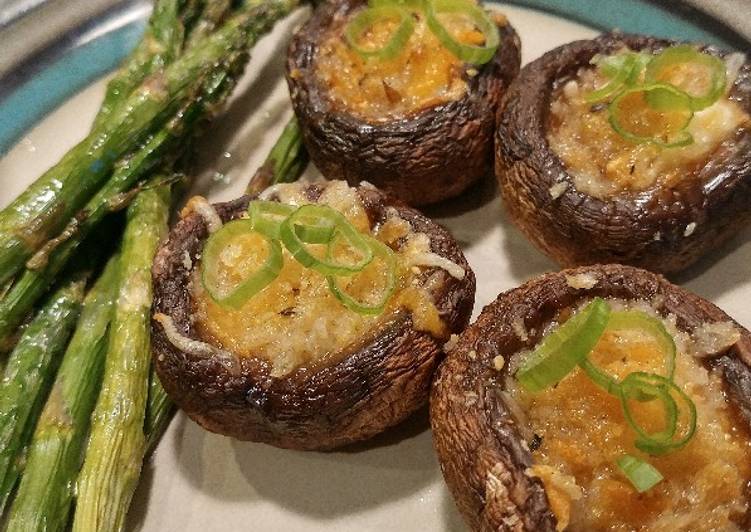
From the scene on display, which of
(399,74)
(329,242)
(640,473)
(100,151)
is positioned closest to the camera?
(640,473)

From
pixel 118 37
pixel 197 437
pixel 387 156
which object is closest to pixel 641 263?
pixel 387 156

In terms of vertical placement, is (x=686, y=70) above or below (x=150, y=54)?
below

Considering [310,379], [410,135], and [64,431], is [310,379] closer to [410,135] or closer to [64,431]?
[64,431]

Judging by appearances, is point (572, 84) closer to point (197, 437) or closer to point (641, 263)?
point (641, 263)

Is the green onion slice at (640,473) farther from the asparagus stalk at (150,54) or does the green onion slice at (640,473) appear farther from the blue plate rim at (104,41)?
the asparagus stalk at (150,54)

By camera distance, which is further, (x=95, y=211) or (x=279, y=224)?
(x=95, y=211)

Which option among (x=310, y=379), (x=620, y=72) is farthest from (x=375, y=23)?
(x=310, y=379)
